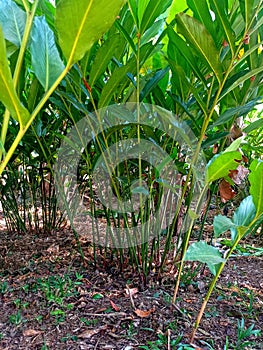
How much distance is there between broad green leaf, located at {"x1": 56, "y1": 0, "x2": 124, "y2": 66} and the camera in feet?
1.33

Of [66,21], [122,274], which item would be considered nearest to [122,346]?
[122,274]

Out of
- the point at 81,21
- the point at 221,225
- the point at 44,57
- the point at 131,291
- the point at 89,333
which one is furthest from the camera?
the point at 131,291

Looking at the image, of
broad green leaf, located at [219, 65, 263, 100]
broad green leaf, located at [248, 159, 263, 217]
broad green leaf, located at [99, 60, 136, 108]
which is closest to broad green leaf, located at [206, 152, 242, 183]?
broad green leaf, located at [248, 159, 263, 217]

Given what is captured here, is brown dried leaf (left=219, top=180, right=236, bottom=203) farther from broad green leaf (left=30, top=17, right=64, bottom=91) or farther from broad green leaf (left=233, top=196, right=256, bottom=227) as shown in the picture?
broad green leaf (left=30, top=17, right=64, bottom=91)

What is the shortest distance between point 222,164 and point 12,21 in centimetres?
43

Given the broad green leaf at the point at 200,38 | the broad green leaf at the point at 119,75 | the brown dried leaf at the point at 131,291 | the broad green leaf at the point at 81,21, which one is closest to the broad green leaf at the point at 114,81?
the broad green leaf at the point at 119,75

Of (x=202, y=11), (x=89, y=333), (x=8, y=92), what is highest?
(x=202, y=11)

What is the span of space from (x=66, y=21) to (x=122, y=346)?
645 millimetres

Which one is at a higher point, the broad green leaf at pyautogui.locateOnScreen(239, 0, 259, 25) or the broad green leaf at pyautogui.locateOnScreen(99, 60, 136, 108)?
the broad green leaf at pyautogui.locateOnScreen(239, 0, 259, 25)

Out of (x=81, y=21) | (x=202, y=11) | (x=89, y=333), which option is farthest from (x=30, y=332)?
(x=202, y=11)

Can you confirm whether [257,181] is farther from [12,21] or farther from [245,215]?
[12,21]

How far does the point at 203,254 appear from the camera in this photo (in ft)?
1.91

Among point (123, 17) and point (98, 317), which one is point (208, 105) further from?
point (98, 317)

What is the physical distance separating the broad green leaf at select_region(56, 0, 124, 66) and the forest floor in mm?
612
